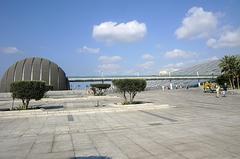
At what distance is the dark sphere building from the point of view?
215 ft

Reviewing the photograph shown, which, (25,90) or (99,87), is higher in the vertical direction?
(99,87)

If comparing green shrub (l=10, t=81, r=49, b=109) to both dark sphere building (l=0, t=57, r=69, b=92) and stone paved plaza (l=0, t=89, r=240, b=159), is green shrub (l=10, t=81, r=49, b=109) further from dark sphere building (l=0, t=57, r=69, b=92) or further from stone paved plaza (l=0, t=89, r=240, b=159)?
dark sphere building (l=0, t=57, r=69, b=92)

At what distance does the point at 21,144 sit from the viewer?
920 cm

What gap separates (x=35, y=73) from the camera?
65.8 m

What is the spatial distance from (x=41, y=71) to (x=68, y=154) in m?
61.8

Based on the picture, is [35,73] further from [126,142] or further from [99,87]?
[126,142]

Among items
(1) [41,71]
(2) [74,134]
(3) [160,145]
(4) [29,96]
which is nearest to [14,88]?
(4) [29,96]

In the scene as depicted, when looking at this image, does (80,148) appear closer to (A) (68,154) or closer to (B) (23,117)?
(A) (68,154)

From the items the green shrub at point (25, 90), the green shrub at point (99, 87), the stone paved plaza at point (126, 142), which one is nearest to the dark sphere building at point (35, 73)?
the green shrub at point (99, 87)

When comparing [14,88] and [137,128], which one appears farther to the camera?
[14,88]

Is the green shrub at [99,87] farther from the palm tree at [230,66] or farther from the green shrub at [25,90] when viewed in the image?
the palm tree at [230,66]

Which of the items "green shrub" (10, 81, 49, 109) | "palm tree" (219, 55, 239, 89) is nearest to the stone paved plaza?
"green shrub" (10, 81, 49, 109)

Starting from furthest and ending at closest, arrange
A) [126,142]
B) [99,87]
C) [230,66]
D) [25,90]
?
1. [230,66]
2. [99,87]
3. [25,90]
4. [126,142]

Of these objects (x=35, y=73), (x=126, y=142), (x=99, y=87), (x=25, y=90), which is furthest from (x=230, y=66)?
(x=126, y=142)
